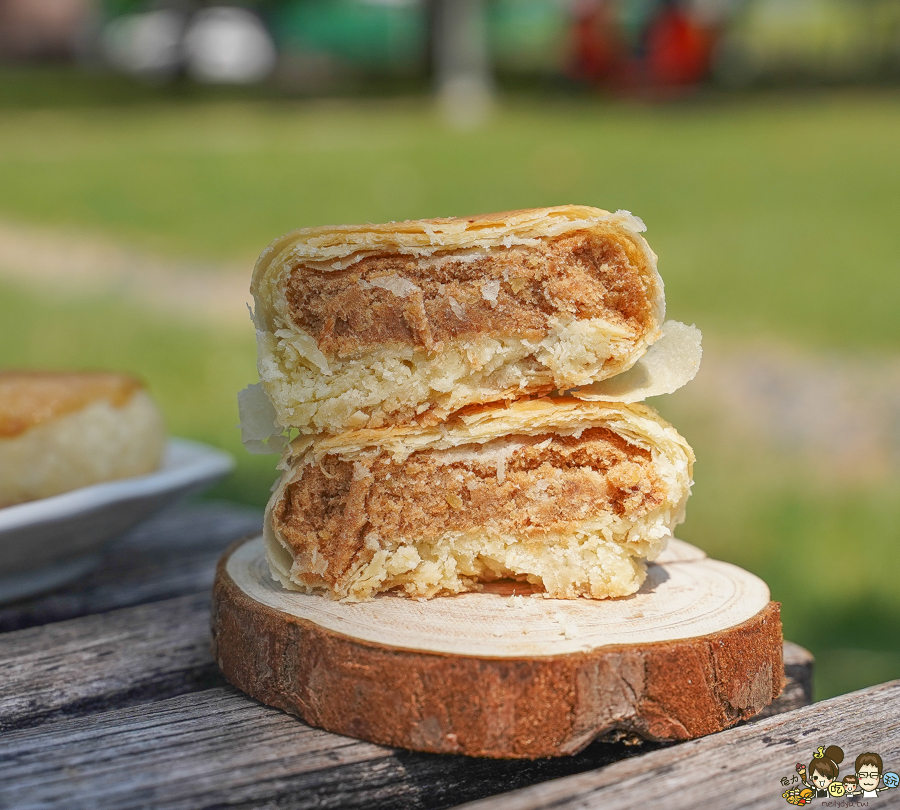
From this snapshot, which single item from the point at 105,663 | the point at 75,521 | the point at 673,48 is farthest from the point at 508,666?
the point at 673,48

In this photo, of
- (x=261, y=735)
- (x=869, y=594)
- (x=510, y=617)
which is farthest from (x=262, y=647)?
(x=869, y=594)

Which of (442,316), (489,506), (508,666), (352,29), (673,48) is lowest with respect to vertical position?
(508,666)

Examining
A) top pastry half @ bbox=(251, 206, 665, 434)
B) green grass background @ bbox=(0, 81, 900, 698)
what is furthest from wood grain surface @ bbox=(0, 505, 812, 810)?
green grass background @ bbox=(0, 81, 900, 698)

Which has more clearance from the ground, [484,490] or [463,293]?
[463,293]

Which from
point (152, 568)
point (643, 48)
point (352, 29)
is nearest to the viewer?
point (152, 568)

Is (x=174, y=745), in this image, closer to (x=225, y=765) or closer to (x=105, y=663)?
(x=225, y=765)

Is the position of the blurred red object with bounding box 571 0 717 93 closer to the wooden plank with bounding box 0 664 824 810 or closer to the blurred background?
the blurred background

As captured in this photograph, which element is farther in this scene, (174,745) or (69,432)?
(69,432)
